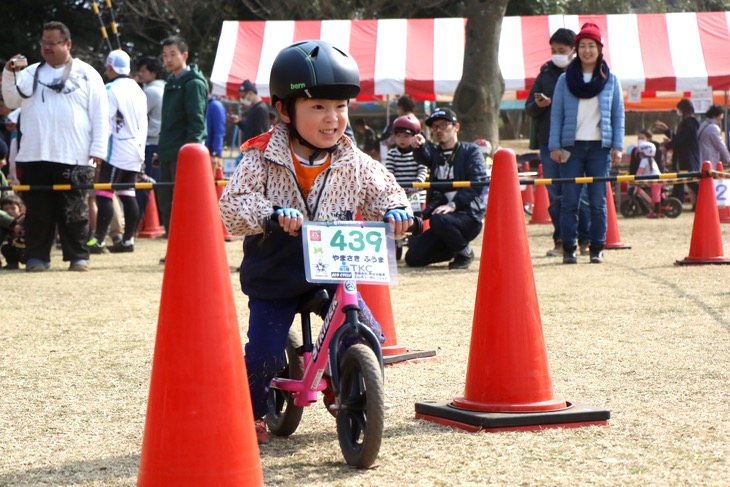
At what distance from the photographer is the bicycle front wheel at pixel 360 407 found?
11.9 feet

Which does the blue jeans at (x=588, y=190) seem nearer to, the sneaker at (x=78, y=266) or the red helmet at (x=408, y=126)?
the red helmet at (x=408, y=126)

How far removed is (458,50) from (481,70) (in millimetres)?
2410

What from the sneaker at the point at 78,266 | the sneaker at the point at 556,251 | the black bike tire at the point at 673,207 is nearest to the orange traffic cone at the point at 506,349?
the sneaker at the point at 78,266

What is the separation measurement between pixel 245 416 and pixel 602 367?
2668mm

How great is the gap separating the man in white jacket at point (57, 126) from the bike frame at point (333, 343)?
6.53m

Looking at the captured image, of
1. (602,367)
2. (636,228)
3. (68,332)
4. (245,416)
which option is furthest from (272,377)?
(636,228)

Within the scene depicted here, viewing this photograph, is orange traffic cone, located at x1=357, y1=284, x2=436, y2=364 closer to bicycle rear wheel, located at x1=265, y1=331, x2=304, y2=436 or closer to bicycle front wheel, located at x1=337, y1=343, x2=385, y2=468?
bicycle rear wheel, located at x1=265, y1=331, x2=304, y2=436

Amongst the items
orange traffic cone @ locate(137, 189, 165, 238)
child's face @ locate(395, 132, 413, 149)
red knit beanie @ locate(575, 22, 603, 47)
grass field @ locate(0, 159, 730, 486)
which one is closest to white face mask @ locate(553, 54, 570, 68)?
red knit beanie @ locate(575, 22, 603, 47)

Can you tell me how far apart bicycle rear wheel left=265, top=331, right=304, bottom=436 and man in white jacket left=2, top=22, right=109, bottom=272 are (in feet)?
20.2

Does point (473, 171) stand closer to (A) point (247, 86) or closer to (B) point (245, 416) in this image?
(A) point (247, 86)

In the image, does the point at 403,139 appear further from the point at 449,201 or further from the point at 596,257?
the point at 596,257

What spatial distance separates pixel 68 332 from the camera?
280 inches

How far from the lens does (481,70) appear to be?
59.5 feet

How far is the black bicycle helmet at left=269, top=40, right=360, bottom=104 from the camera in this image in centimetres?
397
